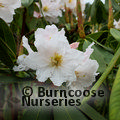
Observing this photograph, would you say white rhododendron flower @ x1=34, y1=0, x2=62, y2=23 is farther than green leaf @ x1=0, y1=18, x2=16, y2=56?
Yes

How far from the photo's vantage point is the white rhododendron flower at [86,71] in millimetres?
454

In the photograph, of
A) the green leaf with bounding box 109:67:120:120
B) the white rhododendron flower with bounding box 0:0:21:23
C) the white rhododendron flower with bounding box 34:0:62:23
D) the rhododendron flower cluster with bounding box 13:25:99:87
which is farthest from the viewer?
the white rhododendron flower with bounding box 34:0:62:23

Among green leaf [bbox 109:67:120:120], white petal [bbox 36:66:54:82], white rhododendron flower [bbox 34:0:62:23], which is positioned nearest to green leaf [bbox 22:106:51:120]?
white petal [bbox 36:66:54:82]

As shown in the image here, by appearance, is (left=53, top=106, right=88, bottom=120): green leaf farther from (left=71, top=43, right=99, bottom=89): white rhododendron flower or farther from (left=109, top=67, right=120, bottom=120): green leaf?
(left=109, top=67, right=120, bottom=120): green leaf

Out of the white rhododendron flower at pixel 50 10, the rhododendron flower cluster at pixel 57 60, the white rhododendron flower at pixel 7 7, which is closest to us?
the rhododendron flower cluster at pixel 57 60

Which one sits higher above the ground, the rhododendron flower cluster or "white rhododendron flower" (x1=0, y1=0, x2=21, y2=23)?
"white rhododendron flower" (x1=0, y1=0, x2=21, y2=23)

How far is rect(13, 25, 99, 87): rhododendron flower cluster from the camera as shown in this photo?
44 centimetres

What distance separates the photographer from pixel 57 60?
0.48m

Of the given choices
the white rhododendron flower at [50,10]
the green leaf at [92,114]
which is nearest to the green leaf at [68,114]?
the green leaf at [92,114]

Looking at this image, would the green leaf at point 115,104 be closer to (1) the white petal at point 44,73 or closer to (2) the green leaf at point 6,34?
(1) the white petal at point 44,73

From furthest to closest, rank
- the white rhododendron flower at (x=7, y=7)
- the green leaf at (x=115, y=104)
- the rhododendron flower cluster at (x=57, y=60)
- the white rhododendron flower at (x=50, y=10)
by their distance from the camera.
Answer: the white rhododendron flower at (x=50, y=10) < the white rhododendron flower at (x=7, y=7) < the rhododendron flower cluster at (x=57, y=60) < the green leaf at (x=115, y=104)

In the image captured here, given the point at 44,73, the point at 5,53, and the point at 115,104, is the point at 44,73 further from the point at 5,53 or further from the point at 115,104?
the point at 115,104

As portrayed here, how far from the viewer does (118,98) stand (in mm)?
246

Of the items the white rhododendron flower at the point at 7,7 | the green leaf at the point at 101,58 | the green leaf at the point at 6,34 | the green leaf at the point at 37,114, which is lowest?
the green leaf at the point at 37,114
